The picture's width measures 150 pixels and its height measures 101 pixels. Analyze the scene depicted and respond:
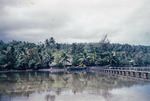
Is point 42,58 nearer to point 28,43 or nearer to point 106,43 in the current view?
point 28,43

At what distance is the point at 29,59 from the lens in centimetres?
12781

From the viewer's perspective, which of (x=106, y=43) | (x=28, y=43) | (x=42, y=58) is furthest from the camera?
(x=106, y=43)

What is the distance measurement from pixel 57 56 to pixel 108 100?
4089 inches

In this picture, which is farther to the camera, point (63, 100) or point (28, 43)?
point (28, 43)

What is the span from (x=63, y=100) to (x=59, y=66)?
333 feet

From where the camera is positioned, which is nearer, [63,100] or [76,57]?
[63,100]

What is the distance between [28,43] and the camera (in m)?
163

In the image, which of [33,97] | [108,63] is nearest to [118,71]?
[33,97]

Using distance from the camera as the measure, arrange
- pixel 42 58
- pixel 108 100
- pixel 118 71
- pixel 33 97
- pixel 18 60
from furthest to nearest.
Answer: pixel 42 58
pixel 18 60
pixel 118 71
pixel 33 97
pixel 108 100

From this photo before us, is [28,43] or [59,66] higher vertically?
[28,43]

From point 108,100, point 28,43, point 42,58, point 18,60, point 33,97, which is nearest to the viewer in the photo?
point 108,100

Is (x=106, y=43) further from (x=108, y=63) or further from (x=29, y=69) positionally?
(x=29, y=69)

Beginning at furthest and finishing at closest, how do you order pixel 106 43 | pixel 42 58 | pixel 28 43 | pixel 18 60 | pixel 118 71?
A: 1. pixel 106 43
2. pixel 28 43
3. pixel 42 58
4. pixel 18 60
5. pixel 118 71

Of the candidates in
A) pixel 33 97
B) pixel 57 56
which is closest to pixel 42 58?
pixel 57 56
